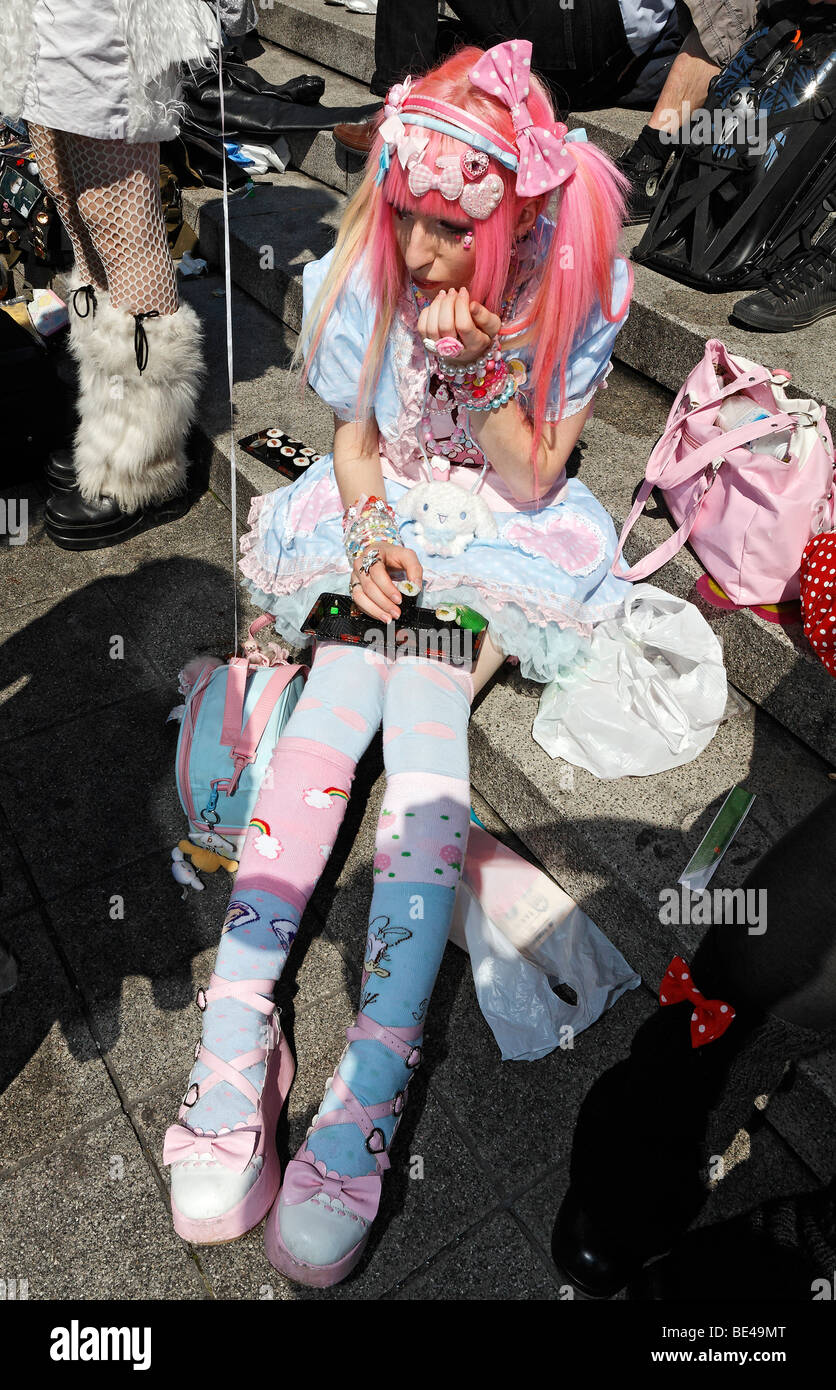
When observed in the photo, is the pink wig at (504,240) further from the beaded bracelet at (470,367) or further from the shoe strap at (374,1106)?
the shoe strap at (374,1106)

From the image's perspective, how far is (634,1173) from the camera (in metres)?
1.50

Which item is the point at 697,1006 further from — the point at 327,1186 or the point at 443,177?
the point at 443,177

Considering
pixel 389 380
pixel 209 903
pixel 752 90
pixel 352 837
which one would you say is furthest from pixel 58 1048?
pixel 752 90

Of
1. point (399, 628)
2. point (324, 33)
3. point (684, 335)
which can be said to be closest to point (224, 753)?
point (399, 628)

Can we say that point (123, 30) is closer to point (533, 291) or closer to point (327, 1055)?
point (533, 291)

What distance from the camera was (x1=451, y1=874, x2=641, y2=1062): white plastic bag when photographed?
6.19 ft

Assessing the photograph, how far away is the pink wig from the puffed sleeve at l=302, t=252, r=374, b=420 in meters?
0.03

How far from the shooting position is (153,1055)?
1837 millimetres

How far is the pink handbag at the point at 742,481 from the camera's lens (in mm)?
2121

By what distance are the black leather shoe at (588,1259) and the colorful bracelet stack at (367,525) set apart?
1335 mm

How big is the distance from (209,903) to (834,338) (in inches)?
96.0

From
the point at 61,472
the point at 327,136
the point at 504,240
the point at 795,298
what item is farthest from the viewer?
the point at 327,136

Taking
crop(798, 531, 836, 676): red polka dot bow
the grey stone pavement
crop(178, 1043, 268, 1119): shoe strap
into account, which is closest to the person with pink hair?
crop(178, 1043, 268, 1119): shoe strap

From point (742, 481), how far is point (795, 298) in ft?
3.43
